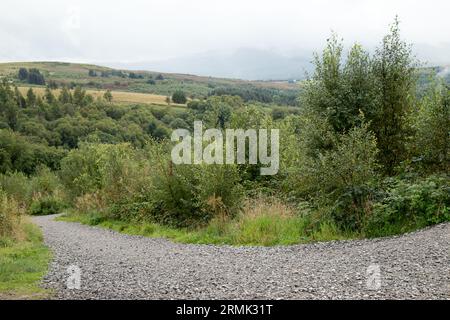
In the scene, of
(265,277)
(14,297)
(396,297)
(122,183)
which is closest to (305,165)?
(265,277)

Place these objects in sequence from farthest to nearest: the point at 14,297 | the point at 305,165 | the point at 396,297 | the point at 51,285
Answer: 1. the point at 305,165
2. the point at 51,285
3. the point at 14,297
4. the point at 396,297

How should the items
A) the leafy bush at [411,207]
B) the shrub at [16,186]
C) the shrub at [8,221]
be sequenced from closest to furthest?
the leafy bush at [411,207] → the shrub at [8,221] → the shrub at [16,186]

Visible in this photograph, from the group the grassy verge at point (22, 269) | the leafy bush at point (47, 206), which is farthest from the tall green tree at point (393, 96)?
the leafy bush at point (47, 206)

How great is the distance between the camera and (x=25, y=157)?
95.2 meters

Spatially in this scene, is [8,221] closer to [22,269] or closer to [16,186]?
[22,269]

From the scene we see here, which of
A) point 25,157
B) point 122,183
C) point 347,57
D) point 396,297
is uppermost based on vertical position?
point 347,57

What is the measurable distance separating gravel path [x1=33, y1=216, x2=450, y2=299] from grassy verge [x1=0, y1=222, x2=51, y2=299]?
1.24 feet

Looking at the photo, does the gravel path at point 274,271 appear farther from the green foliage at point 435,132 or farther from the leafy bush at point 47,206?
the leafy bush at point 47,206

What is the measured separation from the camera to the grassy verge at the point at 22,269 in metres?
9.81

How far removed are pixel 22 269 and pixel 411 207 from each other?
11.9 m

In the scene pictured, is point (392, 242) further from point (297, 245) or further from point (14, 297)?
point (14, 297)

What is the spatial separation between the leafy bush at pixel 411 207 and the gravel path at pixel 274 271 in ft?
3.11

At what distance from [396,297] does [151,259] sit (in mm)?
8376

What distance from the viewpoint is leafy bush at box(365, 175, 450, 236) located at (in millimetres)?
14906
